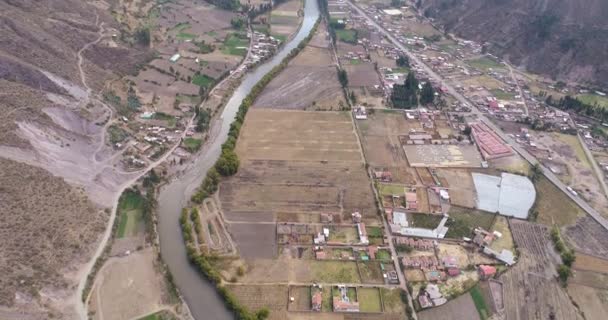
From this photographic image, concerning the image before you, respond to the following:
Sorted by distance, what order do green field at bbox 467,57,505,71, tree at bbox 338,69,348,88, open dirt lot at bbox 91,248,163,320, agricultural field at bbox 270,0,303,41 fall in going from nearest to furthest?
open dirt lot at bbox 91,248,163,320 → tree at bbox 338,69,348,88 → green field at bbox 467,57,505,71 → agricultural field at bbox 270,0,303,41

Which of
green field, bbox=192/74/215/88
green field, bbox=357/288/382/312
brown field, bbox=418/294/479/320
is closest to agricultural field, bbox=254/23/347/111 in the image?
green field, bbox=192/74/215/88

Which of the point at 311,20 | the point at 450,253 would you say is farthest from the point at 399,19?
the point at 450,253

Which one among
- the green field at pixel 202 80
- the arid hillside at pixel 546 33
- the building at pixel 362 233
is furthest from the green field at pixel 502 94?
the green field at pixel 202 80

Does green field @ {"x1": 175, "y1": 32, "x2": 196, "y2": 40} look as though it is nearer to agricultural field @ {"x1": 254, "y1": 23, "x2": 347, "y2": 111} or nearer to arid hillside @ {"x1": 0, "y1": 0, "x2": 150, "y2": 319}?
arid hillside @ {"x1": 0, "y1": 0, "x2": 150, "y2": 319}

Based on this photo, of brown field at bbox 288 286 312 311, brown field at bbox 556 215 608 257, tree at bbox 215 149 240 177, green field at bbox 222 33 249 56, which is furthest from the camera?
green field at bbox 222 33 249 56

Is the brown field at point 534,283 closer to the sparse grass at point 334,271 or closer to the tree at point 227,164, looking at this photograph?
the sparse grass at point 334,271

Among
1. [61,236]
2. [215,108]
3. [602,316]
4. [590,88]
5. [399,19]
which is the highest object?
[399,19]

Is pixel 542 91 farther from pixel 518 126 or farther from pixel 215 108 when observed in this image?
pixel 215 108
